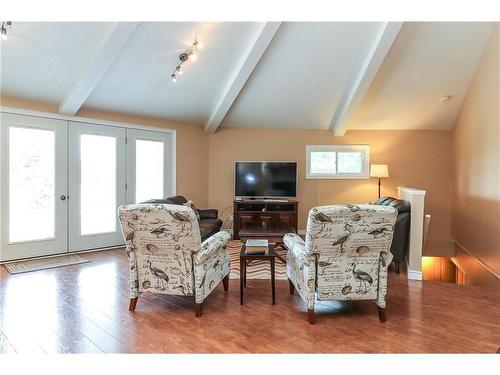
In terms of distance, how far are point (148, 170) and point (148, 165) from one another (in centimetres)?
9

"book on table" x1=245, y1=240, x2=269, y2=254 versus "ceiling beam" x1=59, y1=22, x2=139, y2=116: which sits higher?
"ceiling beam" x1=59, y1=22, x2=139, y2=116

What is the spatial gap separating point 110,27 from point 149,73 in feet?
3.40

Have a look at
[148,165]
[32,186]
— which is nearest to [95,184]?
[32,186]

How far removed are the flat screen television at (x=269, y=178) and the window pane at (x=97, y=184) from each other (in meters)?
2.42

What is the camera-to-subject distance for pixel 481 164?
4.65m

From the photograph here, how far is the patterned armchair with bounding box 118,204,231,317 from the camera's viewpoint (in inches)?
97.3

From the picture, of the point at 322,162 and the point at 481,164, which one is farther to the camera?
the point at 322,162

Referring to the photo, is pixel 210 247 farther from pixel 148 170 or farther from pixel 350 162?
pixel 350 162

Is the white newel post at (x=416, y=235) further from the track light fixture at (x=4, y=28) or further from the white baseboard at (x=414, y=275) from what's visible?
the track light fixture at (x=4, y=28)

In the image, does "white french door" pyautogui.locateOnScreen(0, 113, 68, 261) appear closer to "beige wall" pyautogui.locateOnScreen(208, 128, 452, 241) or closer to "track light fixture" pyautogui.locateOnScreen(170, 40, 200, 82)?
"track light fixture" pyautogui.locateOnScreen(170, 40, 200, 82)

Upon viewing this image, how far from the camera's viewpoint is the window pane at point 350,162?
652 centimetres

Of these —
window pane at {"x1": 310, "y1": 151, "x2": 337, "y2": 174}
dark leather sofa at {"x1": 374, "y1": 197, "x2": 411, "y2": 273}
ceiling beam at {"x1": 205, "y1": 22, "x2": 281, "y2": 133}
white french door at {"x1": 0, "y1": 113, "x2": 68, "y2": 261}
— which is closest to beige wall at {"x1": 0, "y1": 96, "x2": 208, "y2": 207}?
ceiling beam at {"x1": 205, "y1": 22, "x2": 281, "y2": 133}

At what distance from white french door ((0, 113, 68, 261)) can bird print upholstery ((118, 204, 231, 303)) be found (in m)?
2.66

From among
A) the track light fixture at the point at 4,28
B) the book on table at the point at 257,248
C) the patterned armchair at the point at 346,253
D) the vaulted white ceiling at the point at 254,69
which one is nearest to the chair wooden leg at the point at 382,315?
the patterned armchair at the point at 346,253
